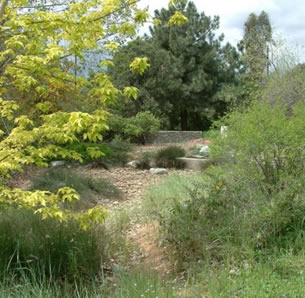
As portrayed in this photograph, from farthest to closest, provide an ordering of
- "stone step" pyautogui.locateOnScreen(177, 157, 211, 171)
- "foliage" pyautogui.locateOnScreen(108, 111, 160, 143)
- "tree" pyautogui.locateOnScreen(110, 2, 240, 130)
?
"tree" pyautogui.locateOnScreen(110, 2, 240, 130)
"foliage" pyautogui.locateOnScreen(108, 111, 160, 143)
"stone step" pyautogui.locateOnScreen(177, 157, 211, 171)

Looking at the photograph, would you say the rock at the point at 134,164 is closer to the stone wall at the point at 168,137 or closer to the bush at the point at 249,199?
the stone wall at the point at 168,137

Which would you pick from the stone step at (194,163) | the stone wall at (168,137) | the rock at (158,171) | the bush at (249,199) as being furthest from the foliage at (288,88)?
the bush at (249,199)

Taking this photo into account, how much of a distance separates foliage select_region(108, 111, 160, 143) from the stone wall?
24.6 inches

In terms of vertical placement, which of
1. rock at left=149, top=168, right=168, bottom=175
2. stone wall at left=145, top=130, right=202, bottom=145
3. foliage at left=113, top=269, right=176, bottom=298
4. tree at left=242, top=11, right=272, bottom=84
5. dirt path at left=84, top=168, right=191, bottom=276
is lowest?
dirt path at left=84, top=168, right=191, bottom=276

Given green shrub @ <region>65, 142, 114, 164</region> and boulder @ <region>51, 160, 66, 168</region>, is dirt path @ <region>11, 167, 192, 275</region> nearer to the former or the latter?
green shrub @ <region>65, 142, 114, 164</region>

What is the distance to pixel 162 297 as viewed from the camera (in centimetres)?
290

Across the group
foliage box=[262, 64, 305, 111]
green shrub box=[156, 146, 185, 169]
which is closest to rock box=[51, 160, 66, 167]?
green shrub box=[156, 146, 185, 169]

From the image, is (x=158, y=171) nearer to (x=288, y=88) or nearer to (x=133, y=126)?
(x=288, y=88)

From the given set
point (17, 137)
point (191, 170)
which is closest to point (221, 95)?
point (191, 170)

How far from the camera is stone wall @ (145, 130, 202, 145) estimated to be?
60.1ft

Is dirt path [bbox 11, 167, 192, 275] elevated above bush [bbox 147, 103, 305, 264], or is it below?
below

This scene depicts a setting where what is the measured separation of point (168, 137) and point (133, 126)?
3726 mm

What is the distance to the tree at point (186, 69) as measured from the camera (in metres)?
21.6

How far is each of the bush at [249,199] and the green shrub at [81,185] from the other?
3063 millimetres
